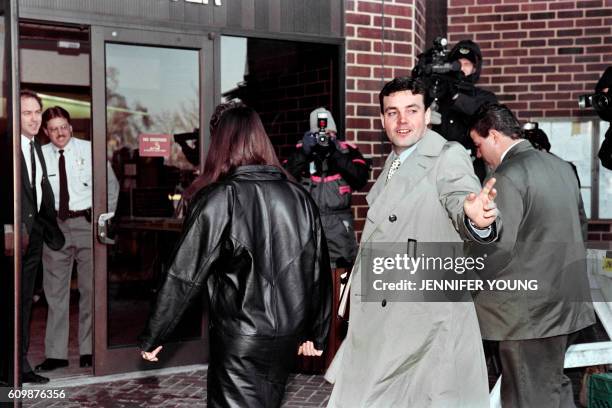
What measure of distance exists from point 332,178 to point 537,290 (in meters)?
2.47

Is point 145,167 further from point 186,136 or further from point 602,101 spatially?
point 602,101

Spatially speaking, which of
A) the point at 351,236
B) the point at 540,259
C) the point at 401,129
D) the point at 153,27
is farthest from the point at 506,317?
the point at 153,27

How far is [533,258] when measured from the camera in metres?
4.20

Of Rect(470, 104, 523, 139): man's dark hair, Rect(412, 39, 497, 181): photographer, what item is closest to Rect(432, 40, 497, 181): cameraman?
Rect(412, 39, 497, 181): photographer

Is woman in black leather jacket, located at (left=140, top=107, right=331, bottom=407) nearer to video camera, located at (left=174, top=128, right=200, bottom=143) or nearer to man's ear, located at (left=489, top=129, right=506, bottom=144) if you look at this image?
man's ear, located at (left=489, top=129, right=506, bottom=144)

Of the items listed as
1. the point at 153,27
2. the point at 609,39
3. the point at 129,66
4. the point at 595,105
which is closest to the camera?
the point at 595,105

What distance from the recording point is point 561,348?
14.0 feet

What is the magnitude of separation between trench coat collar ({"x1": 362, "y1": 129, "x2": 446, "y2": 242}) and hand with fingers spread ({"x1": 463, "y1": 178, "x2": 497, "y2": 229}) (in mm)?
523

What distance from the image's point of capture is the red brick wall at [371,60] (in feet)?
23.0

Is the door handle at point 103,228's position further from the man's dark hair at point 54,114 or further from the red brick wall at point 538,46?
the red brick wall at point 538,46

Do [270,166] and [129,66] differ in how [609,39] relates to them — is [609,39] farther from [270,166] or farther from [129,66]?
[270,166]

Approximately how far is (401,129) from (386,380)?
3.71 feet

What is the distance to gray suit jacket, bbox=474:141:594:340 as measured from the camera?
417 centimetres

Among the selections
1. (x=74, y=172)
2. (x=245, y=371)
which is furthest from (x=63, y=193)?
(x=245, y=371)
